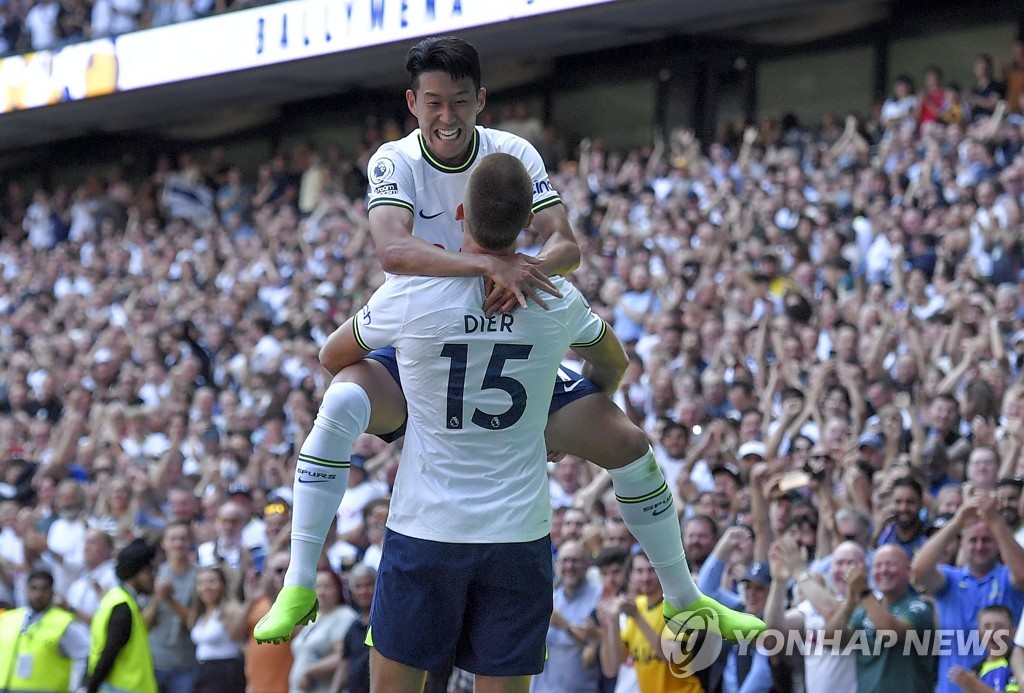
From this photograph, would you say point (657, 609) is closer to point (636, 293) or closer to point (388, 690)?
point (388, 690)

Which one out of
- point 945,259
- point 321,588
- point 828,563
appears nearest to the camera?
point 828,563

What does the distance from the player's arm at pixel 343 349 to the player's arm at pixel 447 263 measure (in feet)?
0.81

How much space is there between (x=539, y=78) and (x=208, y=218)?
5.46 m

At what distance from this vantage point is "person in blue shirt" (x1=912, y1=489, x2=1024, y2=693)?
732cm

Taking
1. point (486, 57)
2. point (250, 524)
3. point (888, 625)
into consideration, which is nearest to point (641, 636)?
point (888, 625)

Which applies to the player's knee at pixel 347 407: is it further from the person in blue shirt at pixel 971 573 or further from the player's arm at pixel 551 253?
the person in blue shirt at pixel 971 573

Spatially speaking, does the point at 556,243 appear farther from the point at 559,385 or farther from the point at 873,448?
the point at 873,448

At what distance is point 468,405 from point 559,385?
0.69 m

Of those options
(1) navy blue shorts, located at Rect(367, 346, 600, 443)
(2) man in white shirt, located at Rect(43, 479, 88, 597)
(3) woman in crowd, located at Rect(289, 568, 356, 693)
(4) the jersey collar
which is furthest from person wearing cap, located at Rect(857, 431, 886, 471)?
(2) man in white shirt, located at Rect(43, 479, 88, 597)

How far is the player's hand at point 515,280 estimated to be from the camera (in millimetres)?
4680

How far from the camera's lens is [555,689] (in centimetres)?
873

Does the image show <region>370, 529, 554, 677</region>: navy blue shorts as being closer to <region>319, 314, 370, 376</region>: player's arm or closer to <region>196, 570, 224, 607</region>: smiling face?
<region>319, 314, 370, 376</region>: player's arm

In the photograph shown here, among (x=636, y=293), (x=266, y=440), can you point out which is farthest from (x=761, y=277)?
(x=266, y=440)

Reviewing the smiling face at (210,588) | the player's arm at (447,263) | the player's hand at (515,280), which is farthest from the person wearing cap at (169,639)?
the player's hand at (515,280)
